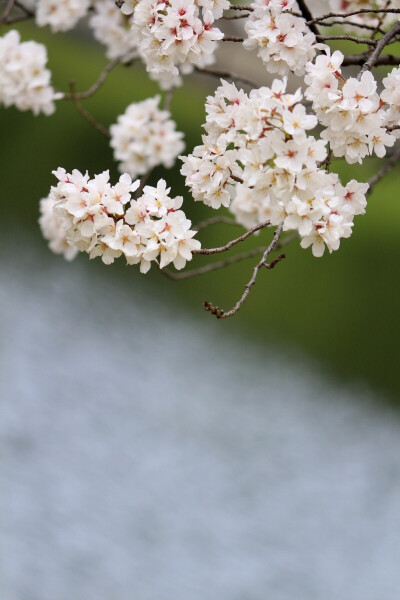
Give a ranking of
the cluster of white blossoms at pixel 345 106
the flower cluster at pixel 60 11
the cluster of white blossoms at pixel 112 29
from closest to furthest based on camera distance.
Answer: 1. the cluster of white blossoms at pixel 345 106
2. the flower cluster at pixel 60 11
3. the cluster of white blossoms at pixel 112 29

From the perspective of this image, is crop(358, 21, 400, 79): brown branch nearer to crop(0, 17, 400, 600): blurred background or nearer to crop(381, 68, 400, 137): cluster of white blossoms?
crop(381, 68, 400, 137): cluster of white blossoms

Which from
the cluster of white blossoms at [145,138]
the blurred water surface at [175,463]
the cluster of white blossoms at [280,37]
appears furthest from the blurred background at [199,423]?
the cluster of white blossoms at [280,37]

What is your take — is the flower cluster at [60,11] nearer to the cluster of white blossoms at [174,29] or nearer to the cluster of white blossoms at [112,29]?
the cluster of white blossoms at [112,29]

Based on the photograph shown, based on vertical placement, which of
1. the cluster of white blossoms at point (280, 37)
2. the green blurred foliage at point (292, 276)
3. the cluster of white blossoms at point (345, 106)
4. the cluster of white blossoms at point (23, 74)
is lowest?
the cluster of white blossoms at point (345, 106)

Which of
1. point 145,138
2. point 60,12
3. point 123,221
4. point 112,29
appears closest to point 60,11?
point 60,12

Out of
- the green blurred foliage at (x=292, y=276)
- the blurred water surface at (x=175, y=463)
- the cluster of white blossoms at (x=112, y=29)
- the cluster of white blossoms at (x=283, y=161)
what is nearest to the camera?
the cluster of white blossoms at (x=283, y=161)

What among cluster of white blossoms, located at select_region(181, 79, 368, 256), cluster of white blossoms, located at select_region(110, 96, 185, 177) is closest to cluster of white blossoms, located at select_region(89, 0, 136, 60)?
cluster of white blossoms, located at select_region(110, 96, 185, 177)

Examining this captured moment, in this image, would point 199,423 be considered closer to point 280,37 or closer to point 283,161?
point 280,37
